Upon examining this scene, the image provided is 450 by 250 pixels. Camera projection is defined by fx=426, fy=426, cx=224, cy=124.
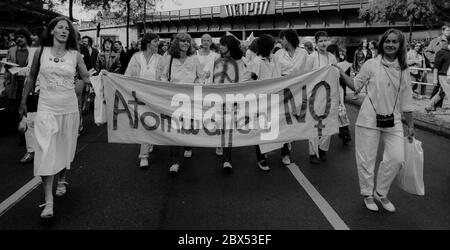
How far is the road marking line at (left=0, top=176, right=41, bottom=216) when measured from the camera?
14.5 ft

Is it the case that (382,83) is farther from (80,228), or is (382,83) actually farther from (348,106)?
(348,106)

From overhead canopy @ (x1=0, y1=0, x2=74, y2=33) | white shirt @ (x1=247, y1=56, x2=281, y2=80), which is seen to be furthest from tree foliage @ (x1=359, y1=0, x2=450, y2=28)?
white shirt @ (x1=247, y1=56, x2=281, y2=80)

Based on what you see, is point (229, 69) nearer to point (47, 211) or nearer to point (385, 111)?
point (385, 111)

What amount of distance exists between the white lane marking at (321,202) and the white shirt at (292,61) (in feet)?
4.79

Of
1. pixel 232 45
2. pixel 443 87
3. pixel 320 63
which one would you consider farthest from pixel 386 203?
pixel 443 87

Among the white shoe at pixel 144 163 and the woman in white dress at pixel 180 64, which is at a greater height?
the woman in white dress at pixel 180 64

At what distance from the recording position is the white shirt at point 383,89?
14.3 ft

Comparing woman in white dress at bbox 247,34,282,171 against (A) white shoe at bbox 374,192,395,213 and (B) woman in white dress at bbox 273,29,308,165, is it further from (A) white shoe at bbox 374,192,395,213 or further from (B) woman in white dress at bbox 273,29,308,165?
(A) white shoe at bbox 374,192,395,213

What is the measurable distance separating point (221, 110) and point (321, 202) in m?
1.79

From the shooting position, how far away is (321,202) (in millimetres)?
4652

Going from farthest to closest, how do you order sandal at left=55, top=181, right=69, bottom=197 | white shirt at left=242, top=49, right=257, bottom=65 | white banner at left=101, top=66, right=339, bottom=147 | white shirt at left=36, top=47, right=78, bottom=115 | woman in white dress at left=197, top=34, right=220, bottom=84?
white shirt at left=242, top=49, right=257, bottom=65, woman in white dress at left=197, top=34, right=220, bottom=84, white banner at left=101, top=66, right=339, bottom=147, sandal at left=55, top=181, right=69, bottom=197, white shirt at left=36, top=47, right=78, bottom=115

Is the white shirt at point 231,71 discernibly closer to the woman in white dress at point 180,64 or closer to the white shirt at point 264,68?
the white shirt at point 264,68

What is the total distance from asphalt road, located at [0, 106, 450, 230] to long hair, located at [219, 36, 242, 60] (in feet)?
5.36

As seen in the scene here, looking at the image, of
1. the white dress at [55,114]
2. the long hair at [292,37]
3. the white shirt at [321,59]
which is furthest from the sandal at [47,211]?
the white shirt at [321,59]
